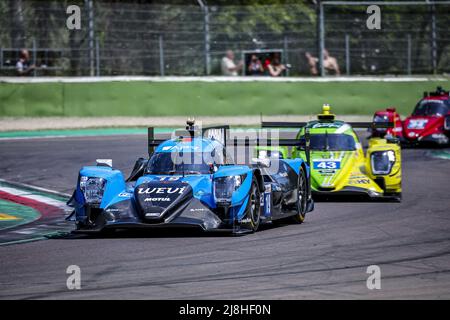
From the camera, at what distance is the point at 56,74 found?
26578 mm

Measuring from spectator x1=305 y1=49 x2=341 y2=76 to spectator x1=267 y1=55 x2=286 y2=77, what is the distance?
733 mm

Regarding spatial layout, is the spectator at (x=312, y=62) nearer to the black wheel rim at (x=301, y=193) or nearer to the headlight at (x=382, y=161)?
the headlight at (x=382, y=161)

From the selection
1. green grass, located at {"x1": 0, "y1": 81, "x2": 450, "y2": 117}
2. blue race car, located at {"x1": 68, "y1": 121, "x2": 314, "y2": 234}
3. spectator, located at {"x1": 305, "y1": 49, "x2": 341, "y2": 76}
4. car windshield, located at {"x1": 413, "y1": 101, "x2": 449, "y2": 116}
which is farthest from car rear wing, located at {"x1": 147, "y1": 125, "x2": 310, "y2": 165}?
spectator, located at {"x1": 305, "y1": 49, "x2": 341, "y2": 76}

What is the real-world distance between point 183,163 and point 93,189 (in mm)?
1165

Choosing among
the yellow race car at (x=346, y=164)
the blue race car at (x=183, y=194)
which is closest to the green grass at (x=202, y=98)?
the yellow race car at (x=346, y=164)

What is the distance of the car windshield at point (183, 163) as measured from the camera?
492 inches

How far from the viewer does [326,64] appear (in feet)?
94.0

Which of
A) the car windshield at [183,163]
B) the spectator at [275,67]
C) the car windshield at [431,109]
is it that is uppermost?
the spectator at [275,67]

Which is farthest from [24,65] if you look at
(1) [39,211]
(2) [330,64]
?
(1) [39,211]

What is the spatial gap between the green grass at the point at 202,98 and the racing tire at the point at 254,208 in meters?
14.3

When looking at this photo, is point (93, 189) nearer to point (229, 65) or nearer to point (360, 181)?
point (360, 181)

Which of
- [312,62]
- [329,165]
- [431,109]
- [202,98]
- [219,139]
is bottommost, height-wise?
[329,165]
